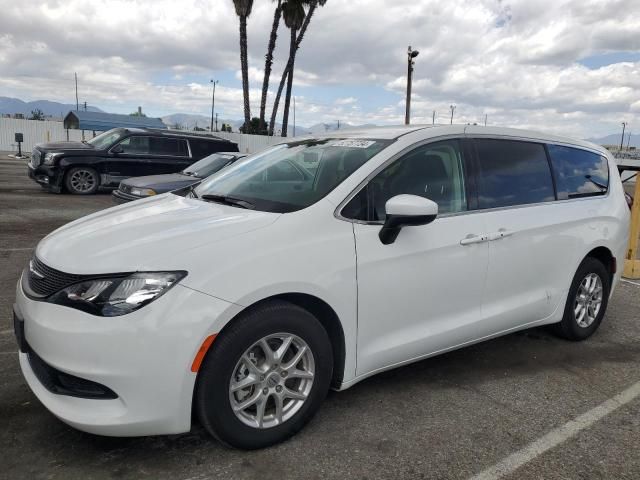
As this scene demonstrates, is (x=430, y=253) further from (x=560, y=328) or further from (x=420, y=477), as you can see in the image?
(x=560, y=328)

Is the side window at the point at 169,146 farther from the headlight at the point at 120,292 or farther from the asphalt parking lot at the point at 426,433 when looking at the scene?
the headlight at the point at 120,292

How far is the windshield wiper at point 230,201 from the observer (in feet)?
10.3

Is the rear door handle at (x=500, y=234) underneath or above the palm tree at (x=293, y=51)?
underneath

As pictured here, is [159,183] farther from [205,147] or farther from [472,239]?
[472,239]

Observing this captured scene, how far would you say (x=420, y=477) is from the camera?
8.39 ft

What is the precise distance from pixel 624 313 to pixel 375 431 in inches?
146

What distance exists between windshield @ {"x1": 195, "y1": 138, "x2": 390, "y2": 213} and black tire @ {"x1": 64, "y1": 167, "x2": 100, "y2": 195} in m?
10.1

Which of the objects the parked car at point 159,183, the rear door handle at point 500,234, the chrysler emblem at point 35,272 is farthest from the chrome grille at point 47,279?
the parked car at point 159,183

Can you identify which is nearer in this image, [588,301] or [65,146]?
[588,301]

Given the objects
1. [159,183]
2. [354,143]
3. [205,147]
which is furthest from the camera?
[205,147]

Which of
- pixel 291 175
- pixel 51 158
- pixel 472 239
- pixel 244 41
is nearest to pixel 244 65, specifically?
pixel 244 41

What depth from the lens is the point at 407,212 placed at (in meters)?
2.84

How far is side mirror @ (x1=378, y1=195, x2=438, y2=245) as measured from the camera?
2838mm

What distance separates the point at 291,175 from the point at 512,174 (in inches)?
62.7
